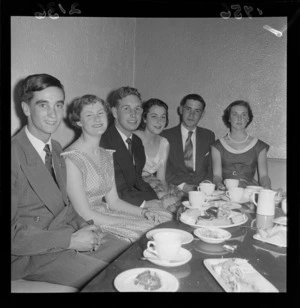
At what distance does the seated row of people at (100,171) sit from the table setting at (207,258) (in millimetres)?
369

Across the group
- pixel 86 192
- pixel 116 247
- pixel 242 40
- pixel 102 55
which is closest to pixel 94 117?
pixel 86 192

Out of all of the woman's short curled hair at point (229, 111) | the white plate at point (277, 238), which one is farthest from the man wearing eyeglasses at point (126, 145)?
the white plate at point (277, 238)

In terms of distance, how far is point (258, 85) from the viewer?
7.68 ft

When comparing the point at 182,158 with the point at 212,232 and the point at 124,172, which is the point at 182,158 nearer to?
the point at 124,172

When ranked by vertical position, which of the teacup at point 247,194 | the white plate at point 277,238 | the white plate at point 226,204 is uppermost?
the teacup at point 247,194

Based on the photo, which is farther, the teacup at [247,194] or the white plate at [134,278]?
the teacup at [247,194]

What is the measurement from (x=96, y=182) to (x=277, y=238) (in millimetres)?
864

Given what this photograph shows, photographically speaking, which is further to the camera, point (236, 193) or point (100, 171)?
point (100, 171)

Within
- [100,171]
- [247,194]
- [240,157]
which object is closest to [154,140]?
[240,157]

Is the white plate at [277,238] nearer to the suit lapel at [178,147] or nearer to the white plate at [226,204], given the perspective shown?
the white plate at [226,204]

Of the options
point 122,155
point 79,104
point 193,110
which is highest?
point 193,110

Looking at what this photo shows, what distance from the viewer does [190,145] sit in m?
2.30

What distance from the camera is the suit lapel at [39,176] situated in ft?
3.38
